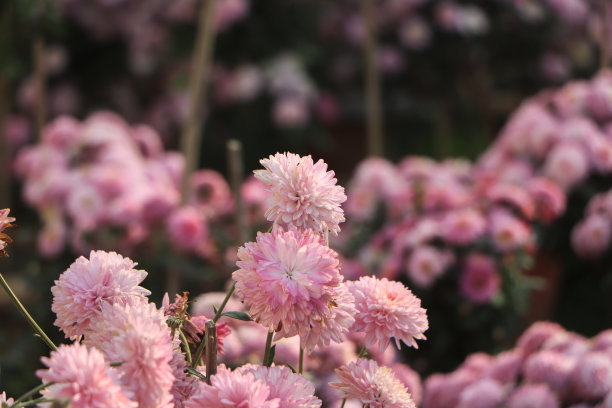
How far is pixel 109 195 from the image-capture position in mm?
2184

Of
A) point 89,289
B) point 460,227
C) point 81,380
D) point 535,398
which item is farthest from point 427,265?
point 81,380

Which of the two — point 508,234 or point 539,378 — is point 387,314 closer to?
point 539,378

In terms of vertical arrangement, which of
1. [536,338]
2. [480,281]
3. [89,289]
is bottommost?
[89,289]

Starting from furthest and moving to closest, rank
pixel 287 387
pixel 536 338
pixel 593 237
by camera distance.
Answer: pixel 593 237
pixel 536 338
pixel 287 387

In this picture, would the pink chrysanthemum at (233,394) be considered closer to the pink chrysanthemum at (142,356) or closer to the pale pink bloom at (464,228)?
the pink chrysanthemum at (142,356)

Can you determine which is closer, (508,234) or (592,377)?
(592,377)

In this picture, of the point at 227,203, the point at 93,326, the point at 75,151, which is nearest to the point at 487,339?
the point at 227,203

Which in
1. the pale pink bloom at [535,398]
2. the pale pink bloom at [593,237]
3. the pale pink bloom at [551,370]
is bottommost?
the pale pink bloom at [535,398]

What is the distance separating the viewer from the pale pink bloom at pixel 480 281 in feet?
6.24

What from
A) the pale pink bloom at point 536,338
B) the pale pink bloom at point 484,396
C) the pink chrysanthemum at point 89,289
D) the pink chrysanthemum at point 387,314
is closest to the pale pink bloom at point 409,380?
the pale pink bloom at point 484,396

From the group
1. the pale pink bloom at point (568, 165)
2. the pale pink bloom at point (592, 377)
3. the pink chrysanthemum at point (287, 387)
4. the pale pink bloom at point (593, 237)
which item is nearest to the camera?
the pink chrysanthemum at point (287, 387)

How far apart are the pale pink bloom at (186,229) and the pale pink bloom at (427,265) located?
548 mm

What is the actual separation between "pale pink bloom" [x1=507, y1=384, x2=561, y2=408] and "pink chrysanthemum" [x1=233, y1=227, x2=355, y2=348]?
593 mm

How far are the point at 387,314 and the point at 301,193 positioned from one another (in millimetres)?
145
